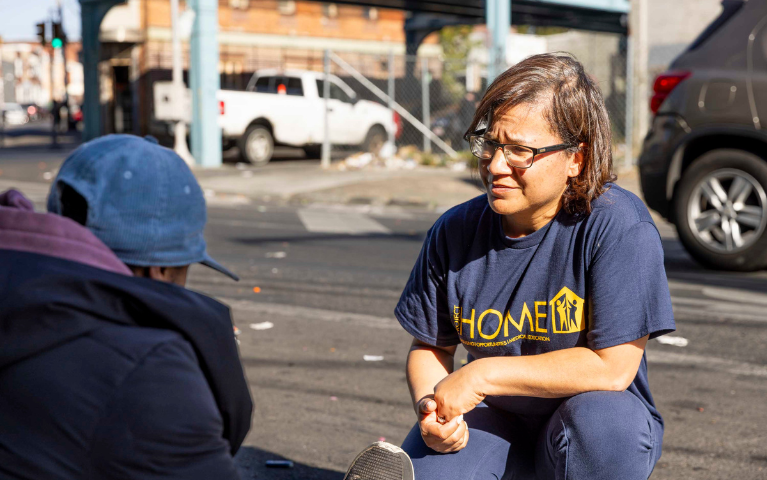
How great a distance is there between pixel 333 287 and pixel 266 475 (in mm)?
3401

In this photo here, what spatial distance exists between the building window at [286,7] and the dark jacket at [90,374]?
116 ft

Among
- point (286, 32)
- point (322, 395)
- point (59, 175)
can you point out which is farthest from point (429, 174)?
point (286, 32)

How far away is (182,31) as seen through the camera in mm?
17750

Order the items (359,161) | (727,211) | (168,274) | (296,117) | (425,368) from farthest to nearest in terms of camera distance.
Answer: (296,117)
(359,161)
(727,211)
(425,368)
(168,274)

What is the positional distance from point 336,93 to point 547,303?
17599mm

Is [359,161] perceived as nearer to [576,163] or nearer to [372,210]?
[372,210]

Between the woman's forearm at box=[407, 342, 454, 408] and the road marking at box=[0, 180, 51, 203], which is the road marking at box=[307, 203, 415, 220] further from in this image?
the woman's forearm at box=[407, 342, 454, 408]

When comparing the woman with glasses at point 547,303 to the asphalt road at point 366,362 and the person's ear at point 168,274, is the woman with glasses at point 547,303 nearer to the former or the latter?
the person's ear at point 168,274

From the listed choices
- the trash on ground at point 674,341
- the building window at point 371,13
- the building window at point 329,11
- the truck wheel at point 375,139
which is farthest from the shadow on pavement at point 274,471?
the building window at point 371,13

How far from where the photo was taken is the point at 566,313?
241 cm

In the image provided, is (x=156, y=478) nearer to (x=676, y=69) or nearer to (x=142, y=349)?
(x=142, y=349)

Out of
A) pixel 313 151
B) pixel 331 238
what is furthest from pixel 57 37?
pixel 331 238

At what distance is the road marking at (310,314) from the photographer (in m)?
5.68

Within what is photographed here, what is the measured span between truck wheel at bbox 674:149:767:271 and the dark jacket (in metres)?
6.19
